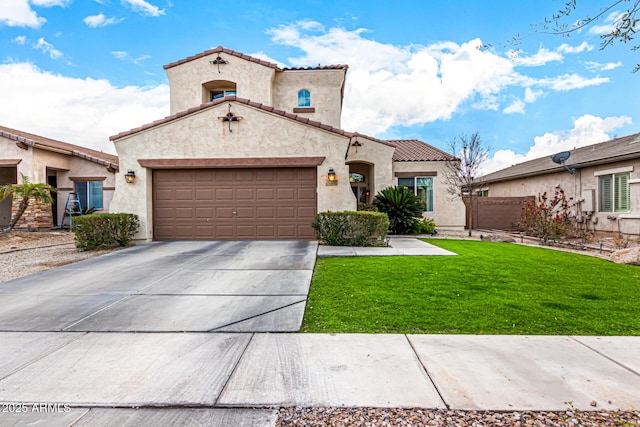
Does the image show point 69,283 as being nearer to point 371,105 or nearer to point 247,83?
point 247,83

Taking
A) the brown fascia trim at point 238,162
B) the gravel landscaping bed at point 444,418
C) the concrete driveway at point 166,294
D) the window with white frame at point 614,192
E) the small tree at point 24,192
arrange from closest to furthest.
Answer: the gravel landscaping bed at point 444,418
the concrete driveway at point 166,294
the brown fascia trim at point 238,162
the window with white frame at point 614,192
the small tree at point 24,192

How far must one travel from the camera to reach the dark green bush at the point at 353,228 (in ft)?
34.3

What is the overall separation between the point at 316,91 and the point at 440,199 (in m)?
8.00

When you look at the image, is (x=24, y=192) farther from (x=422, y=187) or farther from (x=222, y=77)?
(x=422, y=187)

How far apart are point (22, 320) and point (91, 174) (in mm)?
15879

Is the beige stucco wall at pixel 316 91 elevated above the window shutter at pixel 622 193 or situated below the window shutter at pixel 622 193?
above

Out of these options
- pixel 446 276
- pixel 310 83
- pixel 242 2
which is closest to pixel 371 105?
pixel 310 83

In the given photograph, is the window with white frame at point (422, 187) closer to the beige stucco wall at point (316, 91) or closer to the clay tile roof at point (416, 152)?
the clay tile roof at point (416, 152)

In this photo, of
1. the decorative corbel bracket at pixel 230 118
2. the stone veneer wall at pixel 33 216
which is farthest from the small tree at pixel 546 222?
the stone veneer wall at pixel 33 216

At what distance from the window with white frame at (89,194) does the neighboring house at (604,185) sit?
22926mm

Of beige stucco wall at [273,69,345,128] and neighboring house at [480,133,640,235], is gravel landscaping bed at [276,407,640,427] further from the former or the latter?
beige stucco wall at [273,69,345,128]

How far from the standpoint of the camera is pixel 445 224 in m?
16.9

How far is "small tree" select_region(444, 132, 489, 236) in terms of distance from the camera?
15.9 m

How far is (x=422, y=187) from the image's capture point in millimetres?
16797
